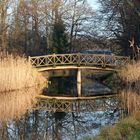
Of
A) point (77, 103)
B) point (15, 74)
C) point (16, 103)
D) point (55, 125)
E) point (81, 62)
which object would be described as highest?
point (81, 62)

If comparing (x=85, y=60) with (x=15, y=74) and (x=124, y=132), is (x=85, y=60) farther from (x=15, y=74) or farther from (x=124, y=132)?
(x=124, y=132)

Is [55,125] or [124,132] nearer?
[124,132]

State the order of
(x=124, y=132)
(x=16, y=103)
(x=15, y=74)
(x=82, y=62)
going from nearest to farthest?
(x=124, y=132), (x=16, y=103), (x=15, y=74), (x=82, y=62)

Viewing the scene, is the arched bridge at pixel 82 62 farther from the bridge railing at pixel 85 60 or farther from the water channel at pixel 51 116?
the water channel at pixel 51 116

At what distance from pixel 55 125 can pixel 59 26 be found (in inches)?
891

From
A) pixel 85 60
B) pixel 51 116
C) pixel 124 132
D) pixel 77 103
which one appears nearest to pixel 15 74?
pixel 77 103

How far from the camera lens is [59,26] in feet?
112

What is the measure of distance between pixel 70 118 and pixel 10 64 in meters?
6.66

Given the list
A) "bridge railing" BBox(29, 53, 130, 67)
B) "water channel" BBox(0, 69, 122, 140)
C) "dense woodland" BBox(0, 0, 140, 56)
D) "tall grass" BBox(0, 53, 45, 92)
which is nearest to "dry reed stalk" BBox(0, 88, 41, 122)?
"water channel" BBox(0, 69, 122, 140)

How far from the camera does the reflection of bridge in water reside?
16000 millimetres

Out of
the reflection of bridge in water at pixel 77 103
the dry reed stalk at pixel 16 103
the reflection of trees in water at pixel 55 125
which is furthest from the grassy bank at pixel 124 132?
the reflection of bridge in water at pixel 77 103

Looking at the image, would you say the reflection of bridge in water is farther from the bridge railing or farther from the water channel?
the bridge railing

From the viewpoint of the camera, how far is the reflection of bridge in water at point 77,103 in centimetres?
1600

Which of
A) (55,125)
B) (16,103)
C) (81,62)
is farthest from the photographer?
(81,62)
